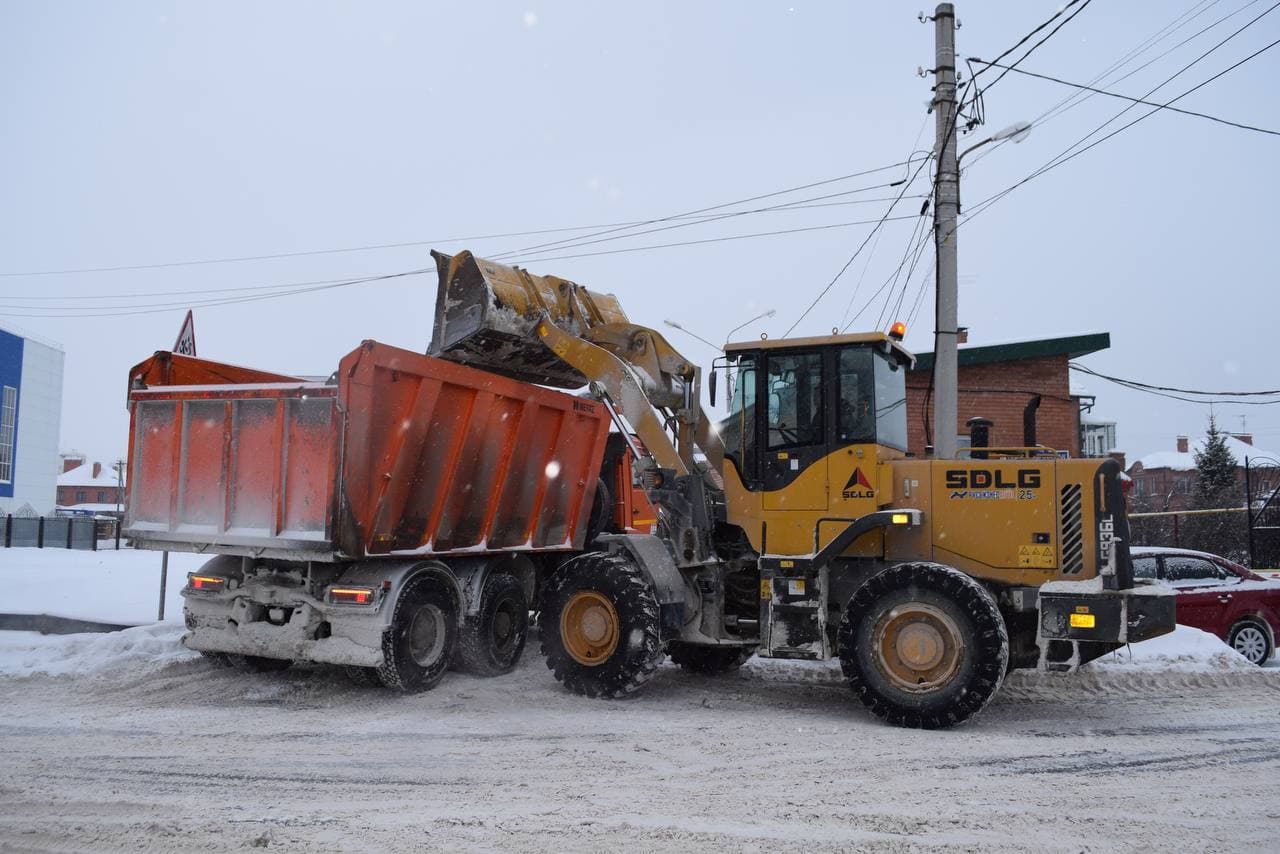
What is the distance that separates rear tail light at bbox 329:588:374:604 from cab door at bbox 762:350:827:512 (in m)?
3.14

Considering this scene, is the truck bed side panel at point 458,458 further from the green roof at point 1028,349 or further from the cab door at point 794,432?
the green roof at point 1028,349

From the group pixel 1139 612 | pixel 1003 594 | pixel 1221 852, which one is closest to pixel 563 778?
pixel 1221 852

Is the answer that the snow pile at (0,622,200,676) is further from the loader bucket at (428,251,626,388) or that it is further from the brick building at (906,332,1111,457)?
the brick building at (906,332,1111,457)

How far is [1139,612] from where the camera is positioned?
670 cm

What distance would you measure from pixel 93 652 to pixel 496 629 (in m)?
3.60

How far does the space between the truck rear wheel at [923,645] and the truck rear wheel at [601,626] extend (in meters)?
1.57

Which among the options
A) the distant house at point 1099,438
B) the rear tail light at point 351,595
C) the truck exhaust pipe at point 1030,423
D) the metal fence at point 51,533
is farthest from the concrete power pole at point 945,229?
the metal fence at point 51,533

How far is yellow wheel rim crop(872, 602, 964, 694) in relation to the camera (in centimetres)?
682

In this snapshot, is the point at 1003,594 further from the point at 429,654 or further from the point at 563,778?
the point at 429,654

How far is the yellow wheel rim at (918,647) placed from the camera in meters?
6.82

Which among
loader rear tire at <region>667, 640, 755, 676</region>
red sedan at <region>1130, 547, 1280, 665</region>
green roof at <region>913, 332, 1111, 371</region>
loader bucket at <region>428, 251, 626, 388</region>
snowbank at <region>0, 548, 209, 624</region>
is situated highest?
green roof at <region>913, 332, 1111, 371</region>

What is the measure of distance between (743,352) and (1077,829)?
4383mm

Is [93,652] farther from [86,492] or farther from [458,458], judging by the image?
[86,492]

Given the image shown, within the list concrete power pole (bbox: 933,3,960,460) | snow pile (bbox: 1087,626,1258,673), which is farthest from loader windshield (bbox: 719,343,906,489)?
snow pile (bbox: 1087,626,1258,673)
